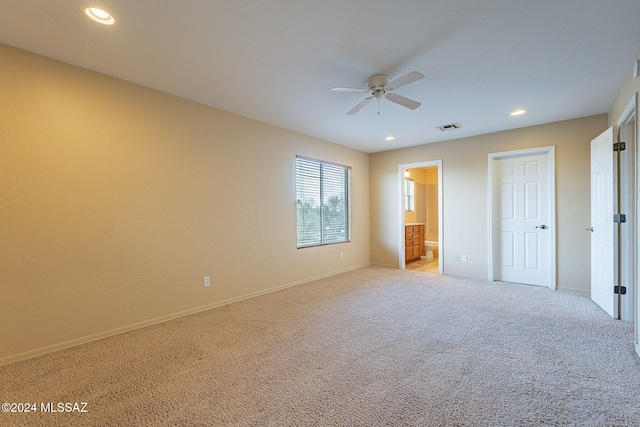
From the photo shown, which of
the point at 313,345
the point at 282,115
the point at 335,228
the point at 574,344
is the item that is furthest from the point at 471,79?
the point at 335,228


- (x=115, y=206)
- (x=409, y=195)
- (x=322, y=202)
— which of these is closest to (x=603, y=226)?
(x=322, y=202)

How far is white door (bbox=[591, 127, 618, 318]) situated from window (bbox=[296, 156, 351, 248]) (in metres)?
3.77

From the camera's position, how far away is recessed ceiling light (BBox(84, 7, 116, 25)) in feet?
6.40

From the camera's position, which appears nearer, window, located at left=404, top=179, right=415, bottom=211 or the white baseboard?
the white baseboard

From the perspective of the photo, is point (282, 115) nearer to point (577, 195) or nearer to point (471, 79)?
point (471, 79)

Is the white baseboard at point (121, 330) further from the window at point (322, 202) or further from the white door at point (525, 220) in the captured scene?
the white door at point (525, 220)

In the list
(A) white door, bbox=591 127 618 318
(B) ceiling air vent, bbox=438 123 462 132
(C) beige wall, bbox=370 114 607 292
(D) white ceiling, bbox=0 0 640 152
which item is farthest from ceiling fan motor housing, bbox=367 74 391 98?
(C) beige wall, bbox=370 114 607 292

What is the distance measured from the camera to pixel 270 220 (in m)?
4.41

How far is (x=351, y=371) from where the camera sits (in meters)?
2.17

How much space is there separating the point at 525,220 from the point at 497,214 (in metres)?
0.41

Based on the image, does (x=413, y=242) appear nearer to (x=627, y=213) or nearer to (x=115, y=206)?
(x=627, y=213)

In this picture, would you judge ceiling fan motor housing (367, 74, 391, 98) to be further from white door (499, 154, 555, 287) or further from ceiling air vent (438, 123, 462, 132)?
white door (499, 154, 555, 287)

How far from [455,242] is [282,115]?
394 cm

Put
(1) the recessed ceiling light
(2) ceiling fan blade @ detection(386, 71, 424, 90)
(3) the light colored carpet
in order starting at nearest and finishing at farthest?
(3) the light colored carpet → (1) the recessed ceiling light → (2) ceiling fan blade @ detection(386, 71, 424, 90)
